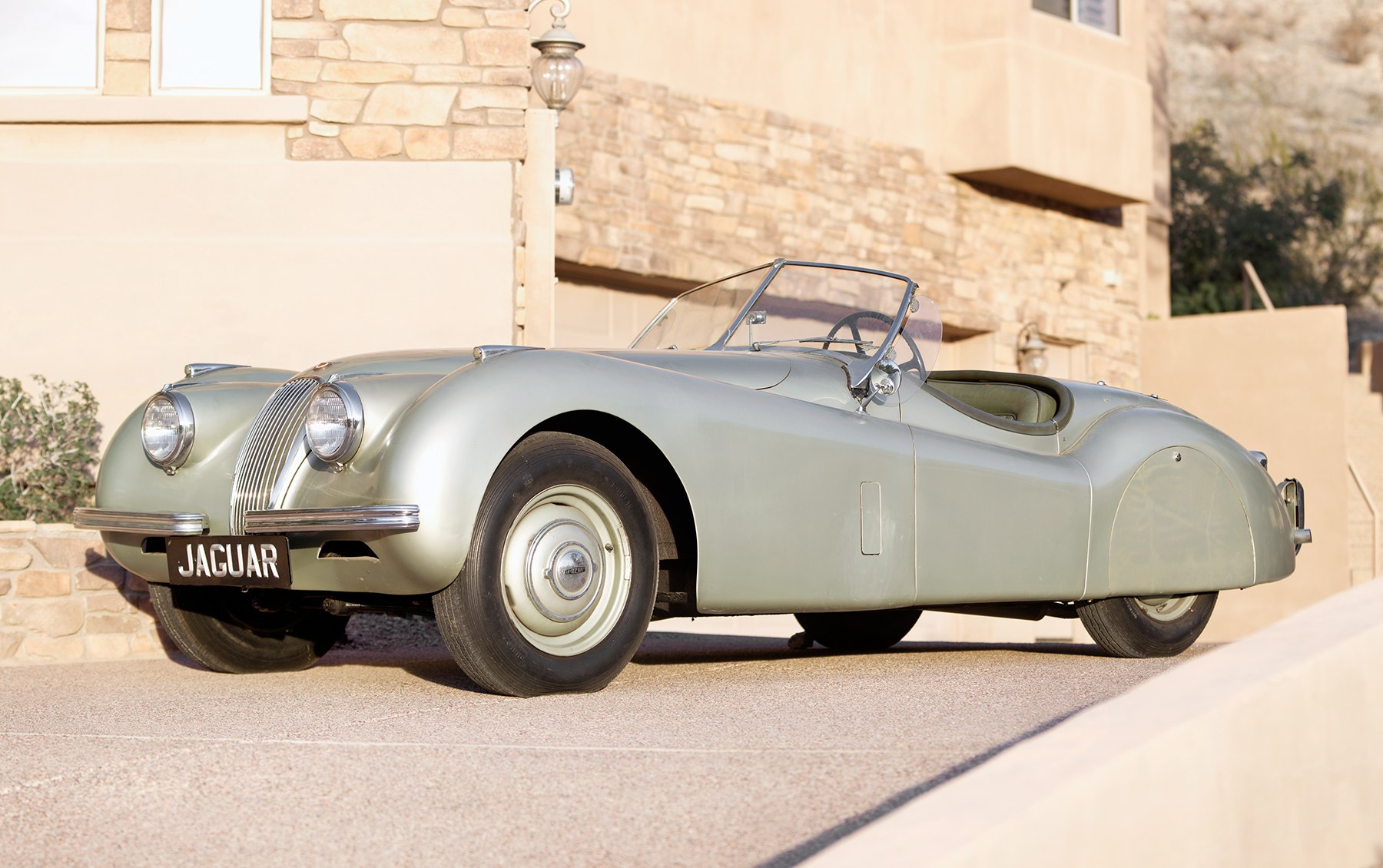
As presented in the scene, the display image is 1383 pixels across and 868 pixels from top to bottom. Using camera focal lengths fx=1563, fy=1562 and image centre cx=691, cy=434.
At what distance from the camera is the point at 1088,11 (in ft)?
53.9

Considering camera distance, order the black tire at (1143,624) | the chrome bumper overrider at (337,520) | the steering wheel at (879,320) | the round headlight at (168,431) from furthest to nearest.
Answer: the black tire at (1143,624)
the steering wheel at (879,320)
the round headlight at (168,431)
the chrome bumper overrider at (337,520)

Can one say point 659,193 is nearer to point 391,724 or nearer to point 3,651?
point 3,651

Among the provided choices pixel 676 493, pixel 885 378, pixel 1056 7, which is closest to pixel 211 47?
pixel 885 378

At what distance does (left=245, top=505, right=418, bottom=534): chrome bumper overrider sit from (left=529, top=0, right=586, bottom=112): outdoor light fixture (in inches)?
243

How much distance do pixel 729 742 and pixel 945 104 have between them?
1286 centimetres

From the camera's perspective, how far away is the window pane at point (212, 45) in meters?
9.11

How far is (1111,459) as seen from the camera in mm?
5477

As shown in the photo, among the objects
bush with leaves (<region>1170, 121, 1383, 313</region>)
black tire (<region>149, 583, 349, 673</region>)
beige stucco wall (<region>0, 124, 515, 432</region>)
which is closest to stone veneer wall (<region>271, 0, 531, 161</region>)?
beige stucco wall (<region>0, 124, 515, 432</region>)

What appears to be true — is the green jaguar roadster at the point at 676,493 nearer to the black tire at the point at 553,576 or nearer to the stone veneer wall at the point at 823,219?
the black tire at the point at 553,576

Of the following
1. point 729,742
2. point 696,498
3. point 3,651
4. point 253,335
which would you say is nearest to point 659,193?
point 253,335

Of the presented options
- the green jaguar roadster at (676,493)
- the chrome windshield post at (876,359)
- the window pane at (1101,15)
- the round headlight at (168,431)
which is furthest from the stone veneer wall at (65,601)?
the window pane at (1101,15)

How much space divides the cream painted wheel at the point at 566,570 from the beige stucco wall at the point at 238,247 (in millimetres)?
4730

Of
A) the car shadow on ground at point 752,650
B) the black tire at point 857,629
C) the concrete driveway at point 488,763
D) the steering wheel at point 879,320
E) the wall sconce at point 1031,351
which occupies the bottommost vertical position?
the car shadow on ground at point 752,650

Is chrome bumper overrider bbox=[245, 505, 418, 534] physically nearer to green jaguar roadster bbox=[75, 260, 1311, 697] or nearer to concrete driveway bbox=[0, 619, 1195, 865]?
green jaguar roadster bbox=[75, 260, 1311, 697]
